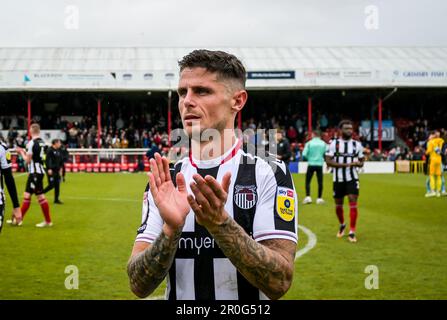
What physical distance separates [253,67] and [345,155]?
2790cm

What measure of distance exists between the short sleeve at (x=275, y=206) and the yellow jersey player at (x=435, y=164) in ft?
53.2

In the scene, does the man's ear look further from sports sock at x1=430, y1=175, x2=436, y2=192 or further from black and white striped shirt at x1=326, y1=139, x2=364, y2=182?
sports sock at x1=430, y1=175, x2=436, y2=192

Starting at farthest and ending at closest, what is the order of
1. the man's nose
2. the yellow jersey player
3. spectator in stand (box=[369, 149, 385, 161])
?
spectator in stand (box=[369, 149, 385, 161]) → the yellow jersey player → the man's nose

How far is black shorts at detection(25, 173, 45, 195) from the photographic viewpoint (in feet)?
38.2

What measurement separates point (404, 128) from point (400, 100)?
2.30 metres

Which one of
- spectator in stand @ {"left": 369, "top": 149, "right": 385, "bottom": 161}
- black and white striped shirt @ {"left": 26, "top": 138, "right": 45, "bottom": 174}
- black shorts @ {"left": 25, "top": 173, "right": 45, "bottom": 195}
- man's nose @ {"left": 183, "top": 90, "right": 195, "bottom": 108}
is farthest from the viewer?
spectator in stand @ {"left": 369, "top": 149, "right": 385, "bottom": 161}

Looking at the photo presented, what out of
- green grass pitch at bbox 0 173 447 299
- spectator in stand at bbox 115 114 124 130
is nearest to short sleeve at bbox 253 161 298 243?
green grass pitch at bbox 0 173 447 299

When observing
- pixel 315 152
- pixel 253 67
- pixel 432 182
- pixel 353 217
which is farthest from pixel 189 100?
pixel 253 67

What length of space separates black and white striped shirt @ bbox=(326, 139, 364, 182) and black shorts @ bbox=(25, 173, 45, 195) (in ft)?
21.0

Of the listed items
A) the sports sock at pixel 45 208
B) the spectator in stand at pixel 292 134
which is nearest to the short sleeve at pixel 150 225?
the sports sock at pixel 45 208

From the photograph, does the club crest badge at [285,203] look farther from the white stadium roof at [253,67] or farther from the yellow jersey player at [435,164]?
the white stadium roof at [253,67]

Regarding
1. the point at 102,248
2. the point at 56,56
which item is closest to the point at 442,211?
the point at 102,248

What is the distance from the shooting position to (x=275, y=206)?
243 cm

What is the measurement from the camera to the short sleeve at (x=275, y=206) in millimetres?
2369
